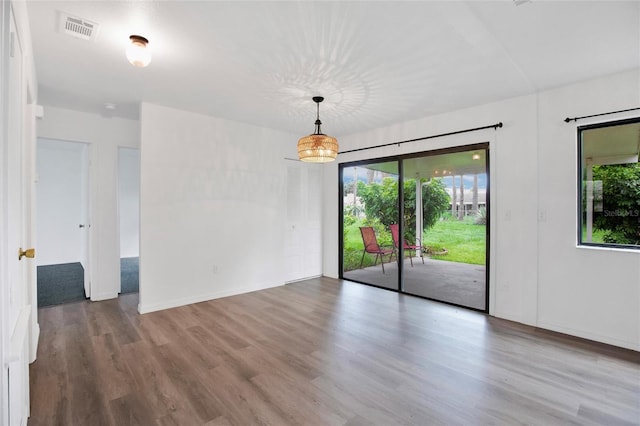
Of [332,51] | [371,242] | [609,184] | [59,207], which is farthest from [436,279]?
[59,207]

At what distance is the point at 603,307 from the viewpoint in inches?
116

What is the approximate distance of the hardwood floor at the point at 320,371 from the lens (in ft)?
6.33

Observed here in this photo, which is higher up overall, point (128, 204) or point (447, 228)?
point (128, 204)

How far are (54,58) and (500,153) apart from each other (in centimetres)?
459

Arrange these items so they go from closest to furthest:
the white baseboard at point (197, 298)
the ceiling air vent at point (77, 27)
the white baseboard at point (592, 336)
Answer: the ceiling air vent at point (77, 27), the white baseboard at point (592, 336), the white baseboard at point (197, 298)

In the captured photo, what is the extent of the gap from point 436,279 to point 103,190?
5.18 m

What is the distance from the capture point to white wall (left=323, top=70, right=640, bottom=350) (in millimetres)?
2879

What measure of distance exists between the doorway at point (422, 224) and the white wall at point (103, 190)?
352 cm

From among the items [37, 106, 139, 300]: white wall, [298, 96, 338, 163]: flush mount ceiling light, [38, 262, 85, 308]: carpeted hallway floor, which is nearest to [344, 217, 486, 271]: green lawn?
[298, 96, 338, 163]: flush mount ceiling light

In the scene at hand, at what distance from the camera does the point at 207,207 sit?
4309 millimetres

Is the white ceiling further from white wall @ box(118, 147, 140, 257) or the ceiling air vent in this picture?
white wall @ box(118, 147, 140, 257)

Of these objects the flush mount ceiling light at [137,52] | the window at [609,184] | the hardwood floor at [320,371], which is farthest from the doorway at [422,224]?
the flush mount ceiling light at [137,52]

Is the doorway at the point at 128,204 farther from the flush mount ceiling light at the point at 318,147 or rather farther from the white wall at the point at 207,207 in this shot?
the flush mount ceiling light at the point at 318,147

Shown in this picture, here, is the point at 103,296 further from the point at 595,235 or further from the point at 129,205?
the point at 595,235
